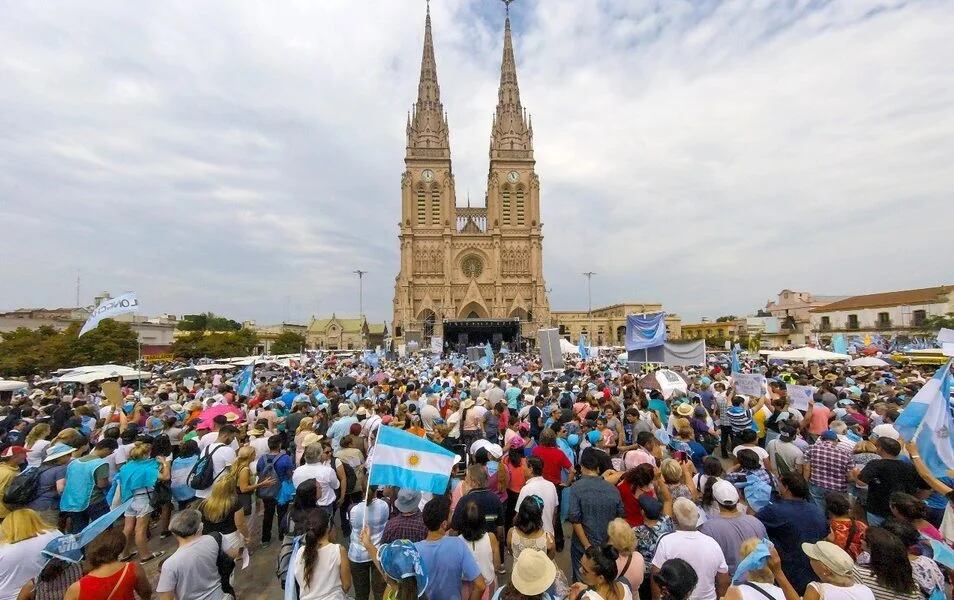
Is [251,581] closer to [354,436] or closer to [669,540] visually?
[354,436]

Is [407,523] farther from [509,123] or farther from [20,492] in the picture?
[509,123]

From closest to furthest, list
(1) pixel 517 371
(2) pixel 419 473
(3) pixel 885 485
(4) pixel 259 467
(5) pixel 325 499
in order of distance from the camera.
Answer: (2) pixel 419 473, (3) pixel 885 485, (5) pixel 325 499, (4) pixel 259 467, (1) pixel 517 371

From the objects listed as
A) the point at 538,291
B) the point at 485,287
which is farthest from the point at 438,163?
the point at 538,291

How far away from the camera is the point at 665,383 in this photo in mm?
10031

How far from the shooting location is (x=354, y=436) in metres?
5.80

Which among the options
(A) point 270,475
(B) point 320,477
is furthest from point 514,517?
(A) point 270,475

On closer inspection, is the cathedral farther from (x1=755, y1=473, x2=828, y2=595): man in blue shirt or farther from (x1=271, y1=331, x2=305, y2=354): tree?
(x1=755, y1=473, x2=828, y2=595): man in blue shirt

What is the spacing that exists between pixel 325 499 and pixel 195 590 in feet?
5.37

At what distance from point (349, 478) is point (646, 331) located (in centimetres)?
969

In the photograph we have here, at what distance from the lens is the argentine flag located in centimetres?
365

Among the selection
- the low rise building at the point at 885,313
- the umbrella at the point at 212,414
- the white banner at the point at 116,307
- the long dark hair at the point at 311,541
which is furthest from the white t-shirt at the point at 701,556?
the low rise building at the point at 885,313

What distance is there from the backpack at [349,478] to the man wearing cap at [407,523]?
1.92 meters

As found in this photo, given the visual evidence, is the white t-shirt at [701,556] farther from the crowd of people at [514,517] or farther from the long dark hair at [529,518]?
the long dark hair at [529,518]

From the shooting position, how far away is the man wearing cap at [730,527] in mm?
3125
